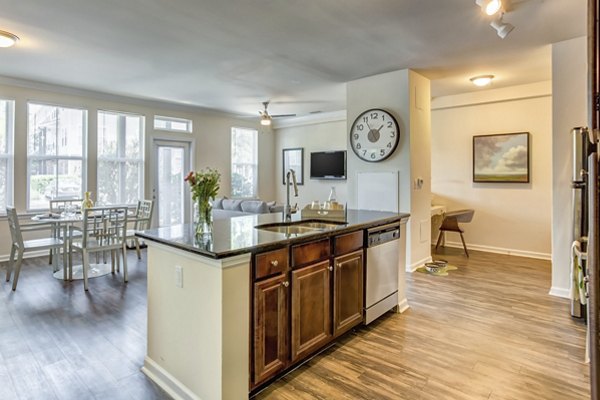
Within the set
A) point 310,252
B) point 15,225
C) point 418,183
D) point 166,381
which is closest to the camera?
point 166,381

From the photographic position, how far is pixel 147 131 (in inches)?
266

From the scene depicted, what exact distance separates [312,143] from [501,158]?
408cm

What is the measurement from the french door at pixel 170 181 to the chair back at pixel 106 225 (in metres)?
2.60

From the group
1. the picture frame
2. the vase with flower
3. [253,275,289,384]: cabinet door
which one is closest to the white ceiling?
the vase with flower

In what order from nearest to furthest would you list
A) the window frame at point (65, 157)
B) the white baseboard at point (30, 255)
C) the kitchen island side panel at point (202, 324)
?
the kitchen island side panel at point (202, 324) < the white baseboard at point (30, 255) < the window frame at point (65, 157)

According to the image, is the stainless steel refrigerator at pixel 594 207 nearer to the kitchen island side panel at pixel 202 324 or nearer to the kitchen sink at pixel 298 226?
the kitchen island side panel at pixel 202 324

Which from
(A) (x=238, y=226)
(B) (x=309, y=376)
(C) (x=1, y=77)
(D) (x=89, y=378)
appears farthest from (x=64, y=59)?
(B) (x=309, y=376)

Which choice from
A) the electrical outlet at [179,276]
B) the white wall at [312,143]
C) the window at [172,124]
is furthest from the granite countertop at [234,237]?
the white wall at [312,143]

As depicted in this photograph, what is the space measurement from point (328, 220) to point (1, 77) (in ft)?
17.7

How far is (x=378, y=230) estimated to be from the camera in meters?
2.99

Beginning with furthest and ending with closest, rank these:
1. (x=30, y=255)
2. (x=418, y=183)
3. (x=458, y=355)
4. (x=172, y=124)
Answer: (x=172, y=124) → (x=30, y=255) → (x=418, y=183) → (x=458, y=355)

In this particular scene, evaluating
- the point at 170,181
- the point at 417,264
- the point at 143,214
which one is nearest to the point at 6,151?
the point at 143,214

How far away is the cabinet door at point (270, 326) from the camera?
199 cm

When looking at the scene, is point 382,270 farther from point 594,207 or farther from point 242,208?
point 242,208
